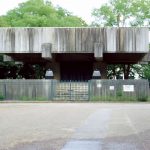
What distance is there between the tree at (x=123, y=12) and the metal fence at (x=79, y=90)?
98.0 feet

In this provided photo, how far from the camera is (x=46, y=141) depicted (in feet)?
39.1

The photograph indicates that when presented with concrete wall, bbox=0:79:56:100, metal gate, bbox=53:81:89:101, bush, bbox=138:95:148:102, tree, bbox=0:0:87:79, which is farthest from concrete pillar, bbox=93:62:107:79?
tree, bbox=0:0:87:79

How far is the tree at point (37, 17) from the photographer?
215 ft

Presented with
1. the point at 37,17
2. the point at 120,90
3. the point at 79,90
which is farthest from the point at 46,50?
the point at 37,17

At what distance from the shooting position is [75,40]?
4512 cm

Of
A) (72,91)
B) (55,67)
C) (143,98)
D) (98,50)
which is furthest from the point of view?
(55,67)

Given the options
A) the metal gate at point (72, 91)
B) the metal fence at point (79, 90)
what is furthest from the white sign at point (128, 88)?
the metal gate at point (72, 91)

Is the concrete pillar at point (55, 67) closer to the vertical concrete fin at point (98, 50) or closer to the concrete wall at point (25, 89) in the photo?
the vertical concrete fin at point (98, 50)

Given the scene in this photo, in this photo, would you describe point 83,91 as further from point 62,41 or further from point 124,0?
point 124,0

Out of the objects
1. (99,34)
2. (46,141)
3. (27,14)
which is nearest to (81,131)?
(46,141)

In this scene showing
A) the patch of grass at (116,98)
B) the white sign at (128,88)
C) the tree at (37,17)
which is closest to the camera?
the patch of grass at (116,98)

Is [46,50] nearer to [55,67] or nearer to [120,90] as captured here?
[55,67]

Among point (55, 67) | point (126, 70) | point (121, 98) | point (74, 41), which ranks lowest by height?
point (121, 98)

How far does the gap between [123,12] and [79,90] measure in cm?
3103
